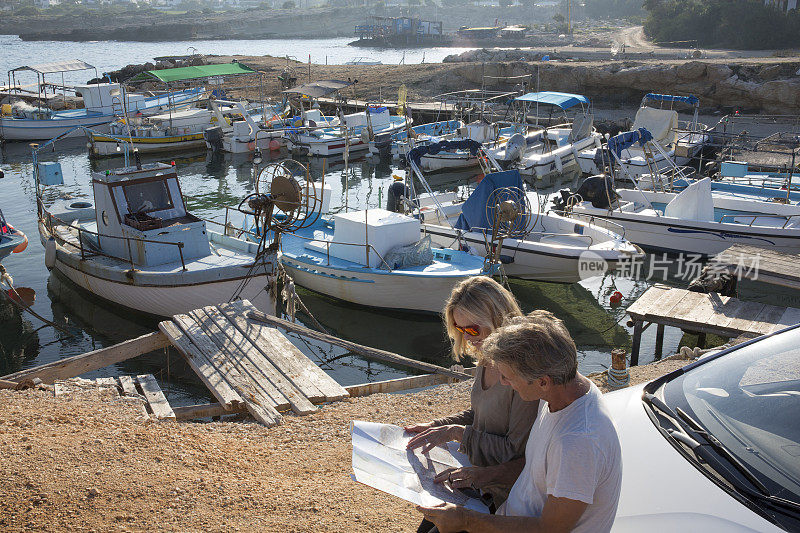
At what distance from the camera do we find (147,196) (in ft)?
42.2

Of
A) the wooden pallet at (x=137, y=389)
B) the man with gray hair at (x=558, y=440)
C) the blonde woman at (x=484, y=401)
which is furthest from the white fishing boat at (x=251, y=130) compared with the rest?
the man with gray hair at (x=558, y=440)

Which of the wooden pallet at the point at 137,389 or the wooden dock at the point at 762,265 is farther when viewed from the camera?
the wooden dock at the point at 762,265

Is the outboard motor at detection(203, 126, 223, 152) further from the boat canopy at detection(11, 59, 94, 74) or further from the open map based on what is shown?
the open map

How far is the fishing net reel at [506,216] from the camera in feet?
42.2

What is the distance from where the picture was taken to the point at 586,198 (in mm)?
16766

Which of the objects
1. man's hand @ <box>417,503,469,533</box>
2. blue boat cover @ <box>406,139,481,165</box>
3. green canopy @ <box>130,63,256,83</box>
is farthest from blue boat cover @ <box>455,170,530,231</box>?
green canopy @ <box>130,63,256,83</box>

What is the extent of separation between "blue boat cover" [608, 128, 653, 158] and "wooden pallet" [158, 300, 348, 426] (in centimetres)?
1129

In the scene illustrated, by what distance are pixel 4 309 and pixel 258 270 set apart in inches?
220

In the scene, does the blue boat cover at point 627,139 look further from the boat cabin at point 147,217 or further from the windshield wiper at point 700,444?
the windshield wiper at point 700,444

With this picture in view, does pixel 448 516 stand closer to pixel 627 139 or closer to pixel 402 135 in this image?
pixel 627 139

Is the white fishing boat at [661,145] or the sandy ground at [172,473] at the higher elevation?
the white fishing boat at [661,145]

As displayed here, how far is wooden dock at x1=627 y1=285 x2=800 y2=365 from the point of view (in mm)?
9258

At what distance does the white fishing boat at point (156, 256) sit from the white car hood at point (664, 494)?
30.1 feet

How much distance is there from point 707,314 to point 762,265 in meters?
1.83
